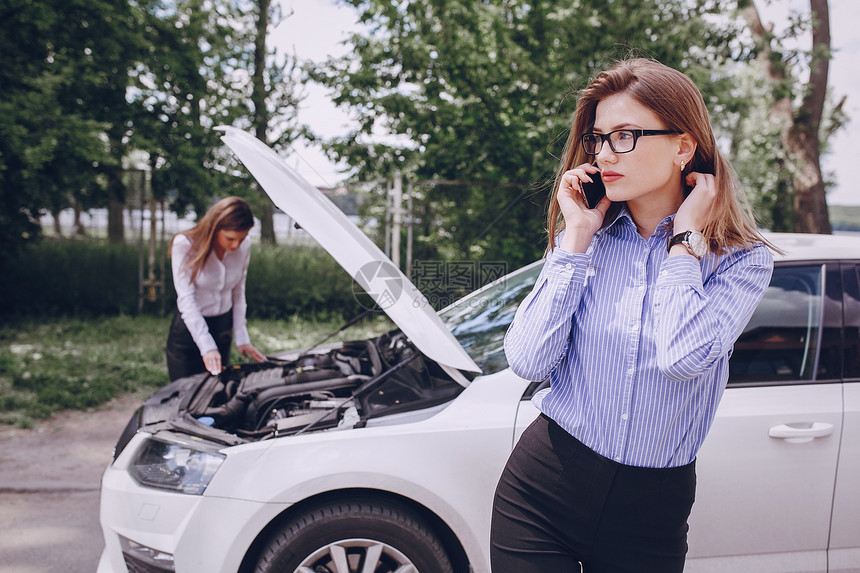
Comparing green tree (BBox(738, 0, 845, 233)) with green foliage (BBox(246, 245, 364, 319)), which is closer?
green tree (BBox(738, 0, 845, 233))

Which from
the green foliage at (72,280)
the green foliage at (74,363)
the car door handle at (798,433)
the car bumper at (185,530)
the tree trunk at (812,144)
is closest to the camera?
the car bumper at (185,530)

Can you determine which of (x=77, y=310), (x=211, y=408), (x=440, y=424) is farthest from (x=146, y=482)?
(x=77, y=310)

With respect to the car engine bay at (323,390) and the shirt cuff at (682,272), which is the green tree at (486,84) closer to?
the car engine bay at (323,390)

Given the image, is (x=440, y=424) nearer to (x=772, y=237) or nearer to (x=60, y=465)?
(x=772, y=237)

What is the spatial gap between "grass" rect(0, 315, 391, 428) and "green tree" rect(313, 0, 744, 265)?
2264 millimetres

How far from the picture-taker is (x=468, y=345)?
2.70m

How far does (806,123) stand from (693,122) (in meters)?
8.37

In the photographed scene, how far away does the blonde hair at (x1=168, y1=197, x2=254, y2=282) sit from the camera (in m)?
3.69

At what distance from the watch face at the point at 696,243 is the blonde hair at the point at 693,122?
0.13ft

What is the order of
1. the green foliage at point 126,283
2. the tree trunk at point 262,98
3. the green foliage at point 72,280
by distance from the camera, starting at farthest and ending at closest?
the tree trunk at point 262,98, the green foliage at point 126,283, the green foliage at point 72,280

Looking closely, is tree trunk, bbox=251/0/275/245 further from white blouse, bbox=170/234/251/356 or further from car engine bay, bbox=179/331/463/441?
car engine bay, bbox=179/331/463/441

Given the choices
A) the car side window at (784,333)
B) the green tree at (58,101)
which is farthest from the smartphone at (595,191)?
the green tree at (58,101)

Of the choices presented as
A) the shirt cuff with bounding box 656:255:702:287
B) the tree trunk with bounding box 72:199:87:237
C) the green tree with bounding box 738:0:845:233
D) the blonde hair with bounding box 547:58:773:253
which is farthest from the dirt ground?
the green tree with bounding box 738:0:845:233

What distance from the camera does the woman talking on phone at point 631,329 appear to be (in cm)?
134
